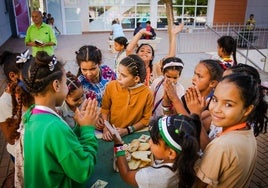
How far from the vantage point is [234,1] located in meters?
18.5

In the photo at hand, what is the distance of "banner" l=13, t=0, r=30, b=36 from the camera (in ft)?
47.3

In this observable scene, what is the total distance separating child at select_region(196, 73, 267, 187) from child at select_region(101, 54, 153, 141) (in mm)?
923

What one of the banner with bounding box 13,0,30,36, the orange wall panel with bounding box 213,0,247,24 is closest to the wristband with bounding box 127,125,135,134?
the banner with bounding box 13,0,30,36

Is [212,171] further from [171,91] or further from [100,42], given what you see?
[100,42]

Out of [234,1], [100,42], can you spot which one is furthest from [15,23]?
[234,1]

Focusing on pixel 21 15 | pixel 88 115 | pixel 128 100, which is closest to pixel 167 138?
pixel 88 115

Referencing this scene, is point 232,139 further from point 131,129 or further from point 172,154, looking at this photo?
point 131,129

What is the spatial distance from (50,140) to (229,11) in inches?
797

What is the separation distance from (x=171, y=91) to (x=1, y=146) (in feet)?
10.7

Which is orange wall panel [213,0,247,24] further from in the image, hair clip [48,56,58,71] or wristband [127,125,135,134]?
hair clip [48,56,58,71]

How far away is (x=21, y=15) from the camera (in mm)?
14805

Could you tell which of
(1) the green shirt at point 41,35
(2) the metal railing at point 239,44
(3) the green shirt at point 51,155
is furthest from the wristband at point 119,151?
(2) the metal railing at point 239,44

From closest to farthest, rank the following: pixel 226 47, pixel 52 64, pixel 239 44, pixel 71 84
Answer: pixel 52 64, pixel 71 84, pixel 226 47, pixel 239 44

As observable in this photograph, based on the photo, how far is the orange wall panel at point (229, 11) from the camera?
1850 cm
